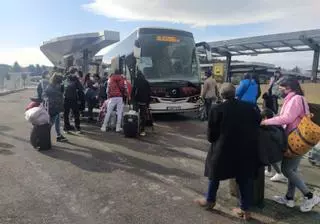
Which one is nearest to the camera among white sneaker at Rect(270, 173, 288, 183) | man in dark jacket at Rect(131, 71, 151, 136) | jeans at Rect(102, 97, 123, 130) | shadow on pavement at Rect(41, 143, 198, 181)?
white sneaker at Rect(270, 173, 288, 183)

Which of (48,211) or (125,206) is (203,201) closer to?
(125,206)

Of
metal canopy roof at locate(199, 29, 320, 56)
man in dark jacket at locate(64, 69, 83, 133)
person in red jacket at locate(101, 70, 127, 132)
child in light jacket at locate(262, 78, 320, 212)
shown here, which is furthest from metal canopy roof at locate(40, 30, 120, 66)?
child in light jacket at locate(262, 78, 320, 212)

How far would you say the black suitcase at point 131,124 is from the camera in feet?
31.9

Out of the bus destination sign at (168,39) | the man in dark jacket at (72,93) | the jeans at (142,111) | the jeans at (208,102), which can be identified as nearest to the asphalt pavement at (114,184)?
the jeans at (142,111)

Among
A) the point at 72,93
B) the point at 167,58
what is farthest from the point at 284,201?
the point at 167,58

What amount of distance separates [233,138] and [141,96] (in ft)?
19.4

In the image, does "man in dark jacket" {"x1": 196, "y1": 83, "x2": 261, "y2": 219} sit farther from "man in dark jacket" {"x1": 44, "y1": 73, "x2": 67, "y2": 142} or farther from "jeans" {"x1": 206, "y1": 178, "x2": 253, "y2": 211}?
"man in dark jacket" {"x1": 44, "y1": 73, "x2": 67, "y2": 142}

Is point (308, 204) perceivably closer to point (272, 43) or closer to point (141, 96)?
point (141, 96)

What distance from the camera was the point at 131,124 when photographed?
31.9 feet

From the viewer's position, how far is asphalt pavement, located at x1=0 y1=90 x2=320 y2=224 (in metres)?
4.63

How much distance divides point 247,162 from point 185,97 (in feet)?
27.4

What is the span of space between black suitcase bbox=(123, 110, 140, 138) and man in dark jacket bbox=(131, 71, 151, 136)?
439 millimetres

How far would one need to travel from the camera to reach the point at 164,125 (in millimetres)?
12234

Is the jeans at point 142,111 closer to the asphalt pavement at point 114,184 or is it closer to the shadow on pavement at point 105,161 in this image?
the asphalt pavement at point 114,184
